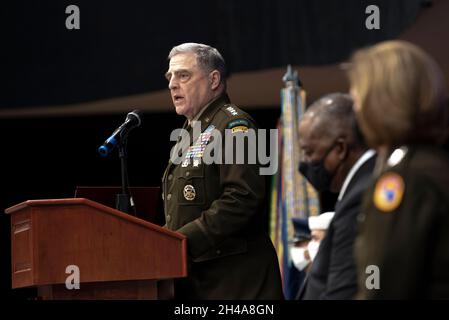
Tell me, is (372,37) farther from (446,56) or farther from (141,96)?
(141,96)

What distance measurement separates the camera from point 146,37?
671 cm

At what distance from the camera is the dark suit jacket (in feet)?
7.27

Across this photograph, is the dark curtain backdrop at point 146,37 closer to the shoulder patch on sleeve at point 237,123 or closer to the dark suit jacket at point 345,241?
the shoulder patch on sleeve at point 237,123

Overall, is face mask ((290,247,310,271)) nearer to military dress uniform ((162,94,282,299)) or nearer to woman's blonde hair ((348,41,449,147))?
military dress uniform ((162,94,282,299))

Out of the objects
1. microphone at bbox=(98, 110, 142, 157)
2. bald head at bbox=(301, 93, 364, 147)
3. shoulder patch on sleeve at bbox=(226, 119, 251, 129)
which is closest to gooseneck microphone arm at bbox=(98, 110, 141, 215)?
microphone at bbox=(98, 110, 142, 157)

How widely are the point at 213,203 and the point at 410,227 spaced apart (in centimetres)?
177

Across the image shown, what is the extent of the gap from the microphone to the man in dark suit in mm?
706

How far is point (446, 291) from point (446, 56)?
573 cm

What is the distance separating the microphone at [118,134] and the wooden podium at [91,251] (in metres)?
0.24

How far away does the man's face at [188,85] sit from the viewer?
3.43 metres

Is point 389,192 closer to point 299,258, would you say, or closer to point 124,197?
point 124,197

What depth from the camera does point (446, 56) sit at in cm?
704
